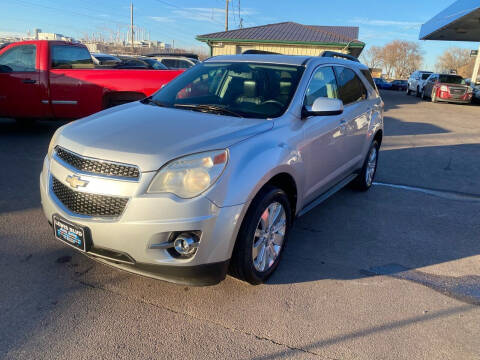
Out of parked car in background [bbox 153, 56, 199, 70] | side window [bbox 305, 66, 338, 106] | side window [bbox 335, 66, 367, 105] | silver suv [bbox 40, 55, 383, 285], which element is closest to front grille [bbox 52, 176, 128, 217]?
silver suv [bbox 40, 55, 383, 285]

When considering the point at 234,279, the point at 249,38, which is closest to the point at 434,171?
the point at 234,279

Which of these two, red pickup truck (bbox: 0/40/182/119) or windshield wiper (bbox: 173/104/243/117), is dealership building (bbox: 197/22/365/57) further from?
windshield wiper (bbox: 173/104/243/117)

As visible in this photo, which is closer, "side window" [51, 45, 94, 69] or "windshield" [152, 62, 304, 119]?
"windshield" [152, 62, 304, 119]

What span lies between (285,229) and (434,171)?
499cm

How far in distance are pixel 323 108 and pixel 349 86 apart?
1627 millimetres

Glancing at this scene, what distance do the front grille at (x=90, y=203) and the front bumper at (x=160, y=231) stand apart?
0.13 ft

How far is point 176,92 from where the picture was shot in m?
4.08

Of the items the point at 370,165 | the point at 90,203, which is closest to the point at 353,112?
the point at 370,165

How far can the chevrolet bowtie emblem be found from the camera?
261cm

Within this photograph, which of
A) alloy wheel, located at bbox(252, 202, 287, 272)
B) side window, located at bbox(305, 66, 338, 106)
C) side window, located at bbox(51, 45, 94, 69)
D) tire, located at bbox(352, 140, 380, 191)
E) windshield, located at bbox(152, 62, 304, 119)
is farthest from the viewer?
side window, located at bbox(51, 45, 94, 69)

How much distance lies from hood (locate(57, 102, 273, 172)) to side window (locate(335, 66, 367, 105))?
174 centimetres

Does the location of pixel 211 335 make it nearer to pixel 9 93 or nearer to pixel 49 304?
pixel 49 304

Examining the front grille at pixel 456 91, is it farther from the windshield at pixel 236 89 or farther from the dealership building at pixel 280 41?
the windshield at pixel 236 89

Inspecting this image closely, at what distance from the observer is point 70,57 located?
25.6 ft
